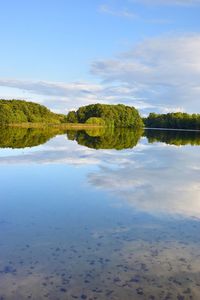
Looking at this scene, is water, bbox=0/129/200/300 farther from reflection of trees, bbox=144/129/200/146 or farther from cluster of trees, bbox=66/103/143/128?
cluster of trees, bbox=66/103/143/128

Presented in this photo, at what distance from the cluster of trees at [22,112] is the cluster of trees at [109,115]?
7.76m

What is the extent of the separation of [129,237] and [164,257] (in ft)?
4.29

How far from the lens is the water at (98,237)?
5805 millimetres

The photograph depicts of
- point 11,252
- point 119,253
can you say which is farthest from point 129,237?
point 11,252

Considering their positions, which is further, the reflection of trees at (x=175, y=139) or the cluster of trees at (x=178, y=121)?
the cluster of trees at (x=178, y=121)

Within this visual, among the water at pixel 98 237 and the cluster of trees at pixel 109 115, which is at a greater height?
the cluster of trees at pixel 109 115

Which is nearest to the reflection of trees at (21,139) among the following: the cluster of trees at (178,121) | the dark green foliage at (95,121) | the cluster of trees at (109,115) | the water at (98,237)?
the water at (98,237)

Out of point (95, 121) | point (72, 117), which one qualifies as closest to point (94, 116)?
point (72, 117)

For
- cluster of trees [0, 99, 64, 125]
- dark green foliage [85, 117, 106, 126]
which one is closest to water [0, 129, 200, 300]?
cluster of trees [0, 99, 64, 125]

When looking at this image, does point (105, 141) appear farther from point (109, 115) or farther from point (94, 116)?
point (109, 115)

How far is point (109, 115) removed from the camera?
120 meters

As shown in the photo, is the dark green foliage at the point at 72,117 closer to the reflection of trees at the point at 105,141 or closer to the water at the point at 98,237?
the reflection of trees at the point at 105,141

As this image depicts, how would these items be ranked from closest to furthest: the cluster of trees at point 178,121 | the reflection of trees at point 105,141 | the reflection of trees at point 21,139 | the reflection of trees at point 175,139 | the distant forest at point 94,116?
the reflection of trees at point 21,139 < the reflection of trees at point 105,141 < the reflection of trees at point 175,139 < the distant forest at point 94,116 < the cluster of trees at point 178,121

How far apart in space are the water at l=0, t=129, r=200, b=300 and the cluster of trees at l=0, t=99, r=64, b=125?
230 ft
